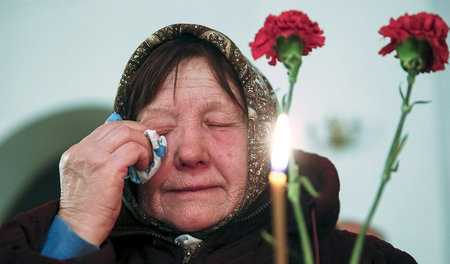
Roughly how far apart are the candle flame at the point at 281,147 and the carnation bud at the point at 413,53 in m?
0.18

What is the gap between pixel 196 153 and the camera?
110 cm

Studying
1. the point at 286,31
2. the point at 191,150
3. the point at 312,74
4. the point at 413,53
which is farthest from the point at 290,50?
the point at 312,74

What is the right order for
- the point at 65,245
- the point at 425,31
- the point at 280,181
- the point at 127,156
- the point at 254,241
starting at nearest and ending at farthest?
the point at 280,181
the point at 425,31
the point at 65,245
the point at 127,156
the point at 254,241

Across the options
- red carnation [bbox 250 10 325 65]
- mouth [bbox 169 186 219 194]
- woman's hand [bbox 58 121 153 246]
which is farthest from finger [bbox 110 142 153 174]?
red carnation [bbox 250 10 325 65]

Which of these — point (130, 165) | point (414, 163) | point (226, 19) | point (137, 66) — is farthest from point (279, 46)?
point (226, 19)

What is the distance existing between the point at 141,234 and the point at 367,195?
1486mm

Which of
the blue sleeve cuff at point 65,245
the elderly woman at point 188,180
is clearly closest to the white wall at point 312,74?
the elderly woman at point 188,180

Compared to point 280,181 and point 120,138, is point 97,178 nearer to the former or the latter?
point 120,138

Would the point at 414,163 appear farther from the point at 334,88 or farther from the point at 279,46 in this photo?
the point at 279,46

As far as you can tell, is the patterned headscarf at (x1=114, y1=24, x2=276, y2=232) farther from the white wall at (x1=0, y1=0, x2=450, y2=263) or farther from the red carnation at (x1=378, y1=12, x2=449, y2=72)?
the white wall at (x1=0, y1=0, x2=450, y2=263)

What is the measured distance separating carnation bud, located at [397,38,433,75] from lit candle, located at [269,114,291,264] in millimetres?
186

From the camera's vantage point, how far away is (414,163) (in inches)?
87.2

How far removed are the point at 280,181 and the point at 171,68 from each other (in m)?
0.94

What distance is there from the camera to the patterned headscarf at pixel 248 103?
1.21 meters
